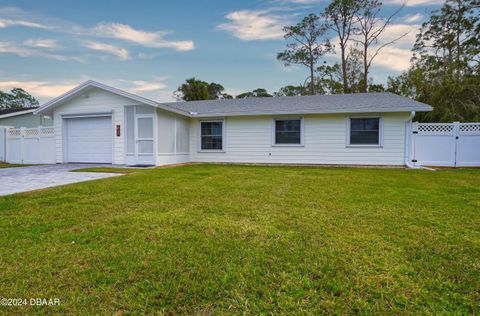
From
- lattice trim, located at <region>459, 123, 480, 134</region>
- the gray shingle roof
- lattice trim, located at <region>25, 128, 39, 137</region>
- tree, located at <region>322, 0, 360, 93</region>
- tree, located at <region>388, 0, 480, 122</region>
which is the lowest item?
lattice trim, located at <region>25, 128, 39, 137</region>

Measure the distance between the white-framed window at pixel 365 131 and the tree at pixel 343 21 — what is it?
11.6 metres

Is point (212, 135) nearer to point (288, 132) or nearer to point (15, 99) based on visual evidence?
point (288, 132)

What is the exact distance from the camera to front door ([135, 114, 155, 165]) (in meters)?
Result: 9.79

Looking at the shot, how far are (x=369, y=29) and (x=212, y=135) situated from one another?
1588 centimetres

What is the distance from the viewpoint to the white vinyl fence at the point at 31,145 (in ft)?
38.8

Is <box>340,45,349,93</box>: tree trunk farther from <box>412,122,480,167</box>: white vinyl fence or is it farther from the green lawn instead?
the green lawn

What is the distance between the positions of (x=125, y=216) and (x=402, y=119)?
411 inches

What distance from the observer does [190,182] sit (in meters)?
6.15

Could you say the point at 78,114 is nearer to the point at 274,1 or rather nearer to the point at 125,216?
the point at 125,216

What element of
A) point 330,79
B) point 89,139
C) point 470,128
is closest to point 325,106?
point 470,128

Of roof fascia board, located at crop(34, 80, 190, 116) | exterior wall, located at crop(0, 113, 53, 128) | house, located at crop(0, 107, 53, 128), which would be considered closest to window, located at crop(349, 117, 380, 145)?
roof fascia board, located at crop(34, 80, 190, 116)

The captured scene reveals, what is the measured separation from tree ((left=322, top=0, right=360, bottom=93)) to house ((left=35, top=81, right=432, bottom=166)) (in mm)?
10393

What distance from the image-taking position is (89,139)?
1101 centimetres

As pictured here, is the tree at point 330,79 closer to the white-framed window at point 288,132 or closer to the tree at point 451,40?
the tree at point 451,40
